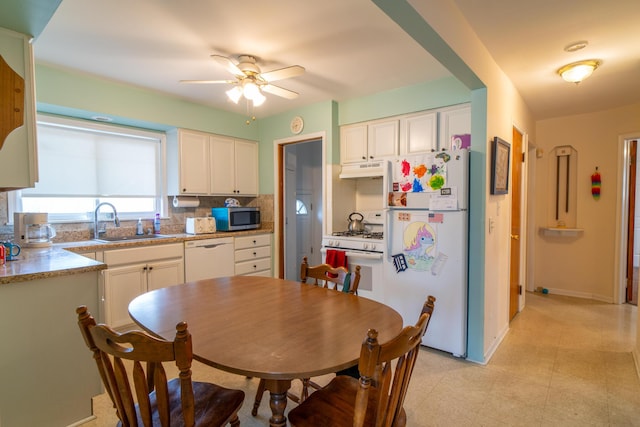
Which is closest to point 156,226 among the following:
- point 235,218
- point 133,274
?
point 133,274

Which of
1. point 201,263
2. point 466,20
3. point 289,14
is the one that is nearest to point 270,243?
point 201,263

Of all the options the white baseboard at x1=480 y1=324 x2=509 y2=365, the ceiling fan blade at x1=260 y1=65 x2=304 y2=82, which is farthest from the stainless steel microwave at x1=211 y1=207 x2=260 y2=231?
the white baseboard at x1=480 y1=324 x2=509 y2=365

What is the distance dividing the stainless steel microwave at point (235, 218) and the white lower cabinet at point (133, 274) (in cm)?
72

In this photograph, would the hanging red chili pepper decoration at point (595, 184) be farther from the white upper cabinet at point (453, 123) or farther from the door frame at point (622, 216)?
the white upper cabinet at point (453, 123)

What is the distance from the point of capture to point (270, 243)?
435 centimetres

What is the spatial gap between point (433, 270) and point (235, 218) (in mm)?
2478

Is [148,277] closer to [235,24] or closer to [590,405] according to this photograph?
[235,24]

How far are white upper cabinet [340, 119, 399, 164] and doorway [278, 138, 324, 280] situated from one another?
79 cm

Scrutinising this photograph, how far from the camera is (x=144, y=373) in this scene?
109 centimetres

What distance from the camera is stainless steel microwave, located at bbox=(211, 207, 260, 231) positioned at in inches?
155

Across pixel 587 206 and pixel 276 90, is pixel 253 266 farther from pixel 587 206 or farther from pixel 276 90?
pixel 587 206

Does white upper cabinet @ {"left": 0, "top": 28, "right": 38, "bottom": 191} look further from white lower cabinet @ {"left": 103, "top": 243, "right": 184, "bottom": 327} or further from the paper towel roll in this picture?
the paper towel roll

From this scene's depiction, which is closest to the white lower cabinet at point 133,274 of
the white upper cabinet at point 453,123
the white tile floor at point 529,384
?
the white tile floor at point 529,384

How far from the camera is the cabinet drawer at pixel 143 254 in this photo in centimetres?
288
